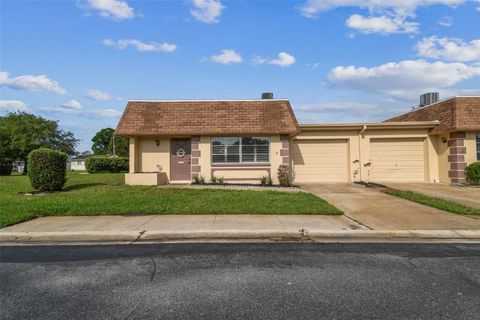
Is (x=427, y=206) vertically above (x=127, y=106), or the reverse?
(x=127, y=106)

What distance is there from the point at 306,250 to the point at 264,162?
10.2m

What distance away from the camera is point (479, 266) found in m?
4.84

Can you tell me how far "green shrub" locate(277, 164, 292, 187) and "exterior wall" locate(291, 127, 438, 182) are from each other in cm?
256

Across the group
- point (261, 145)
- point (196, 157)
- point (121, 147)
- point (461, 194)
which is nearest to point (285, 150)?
point (261, 145)

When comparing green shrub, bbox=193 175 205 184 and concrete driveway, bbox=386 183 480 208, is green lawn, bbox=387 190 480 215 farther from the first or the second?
green shrub, bbox=193 175 205 184

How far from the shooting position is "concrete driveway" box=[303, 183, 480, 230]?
7.31m

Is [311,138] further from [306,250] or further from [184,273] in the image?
[184,273]

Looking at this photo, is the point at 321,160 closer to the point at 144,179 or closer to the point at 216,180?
the point at 216,180

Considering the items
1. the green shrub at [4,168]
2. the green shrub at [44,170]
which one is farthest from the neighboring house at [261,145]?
the green shrub at [4,168]

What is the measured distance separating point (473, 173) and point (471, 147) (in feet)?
4.41

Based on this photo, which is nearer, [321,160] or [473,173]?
[473,173]

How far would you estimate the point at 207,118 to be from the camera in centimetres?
1580

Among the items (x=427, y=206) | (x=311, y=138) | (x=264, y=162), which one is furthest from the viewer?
(x=311, y=138)

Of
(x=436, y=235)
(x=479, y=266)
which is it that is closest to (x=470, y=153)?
(x=436, y=235)
